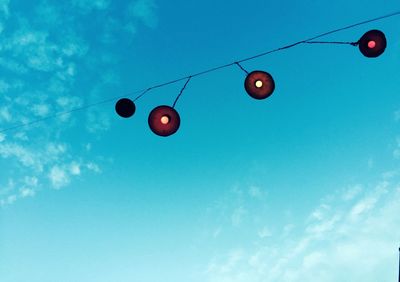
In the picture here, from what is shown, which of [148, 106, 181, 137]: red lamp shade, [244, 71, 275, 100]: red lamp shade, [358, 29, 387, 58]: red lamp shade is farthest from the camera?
[358, 29, 387, 58]: red lamp shade

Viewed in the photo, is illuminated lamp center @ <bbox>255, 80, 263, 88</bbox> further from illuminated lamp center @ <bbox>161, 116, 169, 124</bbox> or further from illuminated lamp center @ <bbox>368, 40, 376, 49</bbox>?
illuminated lamp center @ <bbox>368, 40, 376, 49</bbox>

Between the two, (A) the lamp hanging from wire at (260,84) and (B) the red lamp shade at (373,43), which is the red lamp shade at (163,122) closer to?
(A) the lamp hanging from wire at (260,84)

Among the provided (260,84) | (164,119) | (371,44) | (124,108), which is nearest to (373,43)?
(371,44)

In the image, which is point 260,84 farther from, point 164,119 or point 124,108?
point 124,108

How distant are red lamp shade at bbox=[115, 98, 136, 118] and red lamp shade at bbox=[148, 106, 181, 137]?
42 cm

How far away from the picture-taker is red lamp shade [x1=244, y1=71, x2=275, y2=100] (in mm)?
4625

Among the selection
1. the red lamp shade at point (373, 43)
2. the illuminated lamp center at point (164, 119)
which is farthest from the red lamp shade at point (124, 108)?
the red lamp shade at point (373, 43)

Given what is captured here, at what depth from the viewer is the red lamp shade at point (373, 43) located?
5.23 meters

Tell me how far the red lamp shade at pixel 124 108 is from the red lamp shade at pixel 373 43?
13.0ft

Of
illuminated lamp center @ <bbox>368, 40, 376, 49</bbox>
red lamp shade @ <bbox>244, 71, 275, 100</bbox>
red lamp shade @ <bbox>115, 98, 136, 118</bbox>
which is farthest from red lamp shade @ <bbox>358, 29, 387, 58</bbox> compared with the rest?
red lamp shade @ <bbox>115, 98, 136, 118</bbox>

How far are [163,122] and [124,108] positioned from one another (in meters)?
0.68

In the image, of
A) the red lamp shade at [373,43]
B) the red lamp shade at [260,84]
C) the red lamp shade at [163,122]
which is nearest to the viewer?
the red lamp shade at [163,122]

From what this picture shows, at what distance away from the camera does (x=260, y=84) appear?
15.2 ft

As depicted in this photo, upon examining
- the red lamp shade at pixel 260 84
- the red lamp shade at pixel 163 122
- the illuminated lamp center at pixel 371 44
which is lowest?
the red lamp shade at pixel 163 122
